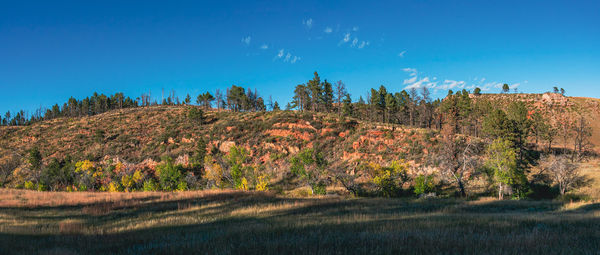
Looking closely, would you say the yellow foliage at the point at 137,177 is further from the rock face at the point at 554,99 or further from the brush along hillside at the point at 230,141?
the rock face at the point at 554,99

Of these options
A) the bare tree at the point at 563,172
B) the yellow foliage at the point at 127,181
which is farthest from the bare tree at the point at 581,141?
the yellow foliage at the point at 127,181

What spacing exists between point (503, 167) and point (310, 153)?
807 inches

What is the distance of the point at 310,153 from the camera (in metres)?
30.4

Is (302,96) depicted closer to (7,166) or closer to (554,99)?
(7,166)

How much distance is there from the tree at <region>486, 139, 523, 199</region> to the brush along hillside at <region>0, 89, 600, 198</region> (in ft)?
0.44

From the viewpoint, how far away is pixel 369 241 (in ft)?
18.3

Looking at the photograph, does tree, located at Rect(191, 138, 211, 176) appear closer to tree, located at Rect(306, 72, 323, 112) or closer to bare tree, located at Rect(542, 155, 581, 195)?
tree, located at Rect(306, 72, 323, 112)

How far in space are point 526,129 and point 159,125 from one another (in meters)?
87.7

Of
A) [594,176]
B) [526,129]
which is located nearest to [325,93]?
[526,129]

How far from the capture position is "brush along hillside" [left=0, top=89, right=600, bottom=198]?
100 ft

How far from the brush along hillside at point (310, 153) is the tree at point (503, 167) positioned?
0.13 m

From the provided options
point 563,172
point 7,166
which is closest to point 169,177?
point 7,166

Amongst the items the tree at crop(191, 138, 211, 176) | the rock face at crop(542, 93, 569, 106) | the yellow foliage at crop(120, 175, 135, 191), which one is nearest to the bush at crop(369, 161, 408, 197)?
the tree at crop(191, 138, 211, 176)

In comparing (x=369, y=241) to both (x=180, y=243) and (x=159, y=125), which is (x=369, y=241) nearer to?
(x=180, y=243)
